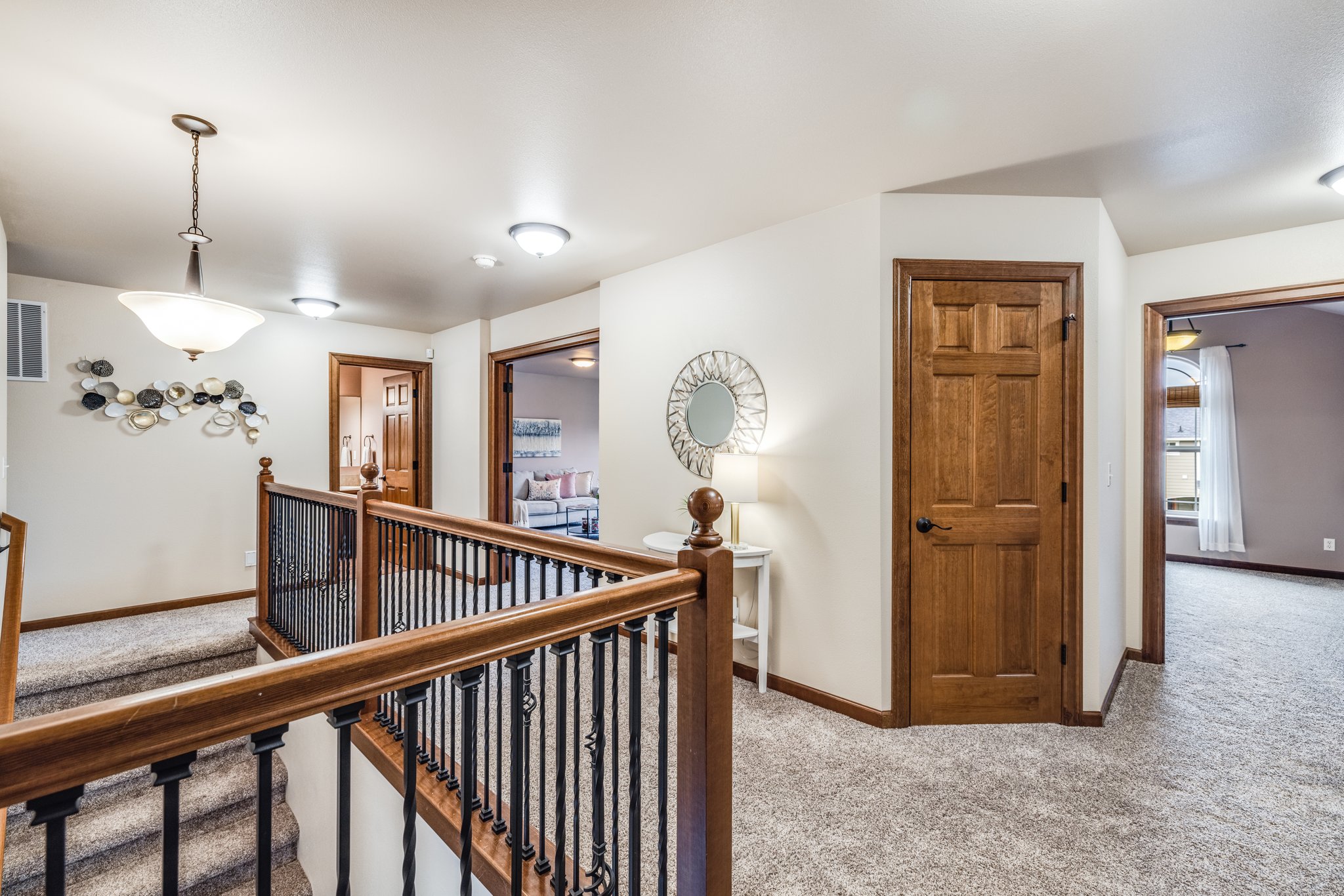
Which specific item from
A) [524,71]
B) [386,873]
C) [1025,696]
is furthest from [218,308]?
[1025,696]

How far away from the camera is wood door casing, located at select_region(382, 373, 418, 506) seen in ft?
19.3

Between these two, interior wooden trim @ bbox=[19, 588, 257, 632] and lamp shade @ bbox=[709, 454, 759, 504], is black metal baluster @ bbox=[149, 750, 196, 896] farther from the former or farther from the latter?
interior wooden trim @ bbox=[19, 588, 257, 632]

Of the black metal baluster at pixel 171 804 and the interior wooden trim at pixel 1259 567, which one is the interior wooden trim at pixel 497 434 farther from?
the interior wooden trim at pixel 1259 567

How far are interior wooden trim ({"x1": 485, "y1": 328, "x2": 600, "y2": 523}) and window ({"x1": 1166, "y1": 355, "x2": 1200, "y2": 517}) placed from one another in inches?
271

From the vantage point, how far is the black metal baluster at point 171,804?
0.65 meters

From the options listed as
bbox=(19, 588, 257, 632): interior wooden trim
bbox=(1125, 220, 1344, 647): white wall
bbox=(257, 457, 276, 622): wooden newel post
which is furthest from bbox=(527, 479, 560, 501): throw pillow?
bbox=(1125, 220, 1344, 647): white wall

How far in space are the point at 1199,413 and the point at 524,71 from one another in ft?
24.8

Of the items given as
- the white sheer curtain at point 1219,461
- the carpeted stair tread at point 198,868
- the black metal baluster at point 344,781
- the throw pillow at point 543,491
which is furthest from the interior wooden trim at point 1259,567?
the carpeted stair tread at point 198,868

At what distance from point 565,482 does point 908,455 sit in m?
6.73

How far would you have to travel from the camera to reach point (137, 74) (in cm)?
187

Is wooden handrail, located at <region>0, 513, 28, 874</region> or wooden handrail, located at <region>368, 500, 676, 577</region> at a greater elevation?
wooden handrail, located at <region>368, 500, 676, 577</region>

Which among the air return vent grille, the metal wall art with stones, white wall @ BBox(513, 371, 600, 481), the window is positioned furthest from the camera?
white wall @ BBox(513, 371, 600, 481)

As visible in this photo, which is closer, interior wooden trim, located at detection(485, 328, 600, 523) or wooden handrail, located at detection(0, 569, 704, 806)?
wooden handrail, located at detection(0, 569, 704, 806)

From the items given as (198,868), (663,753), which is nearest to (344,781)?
(663,753)
